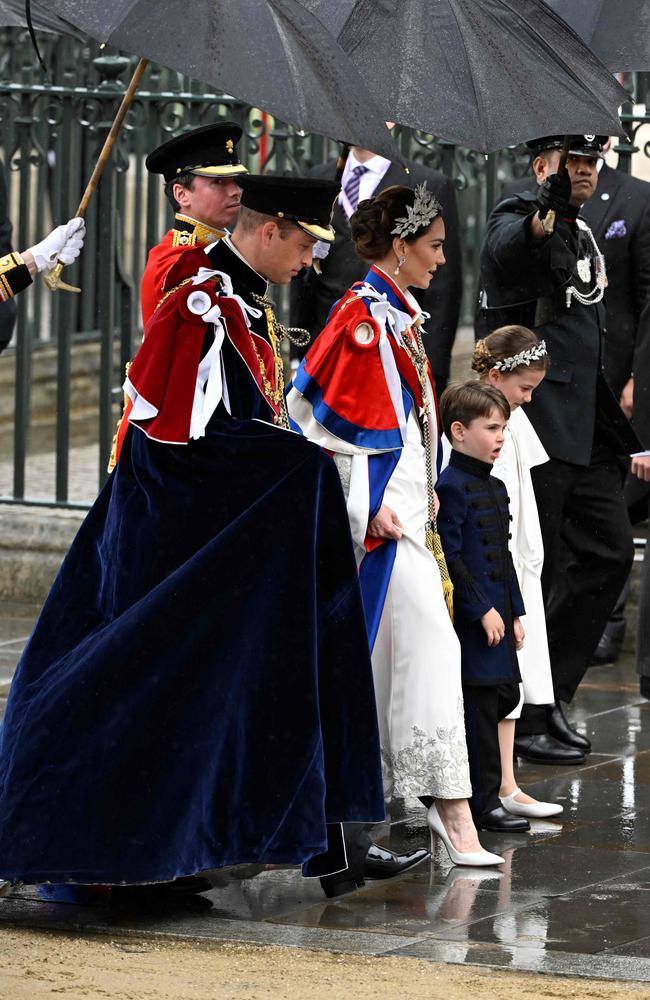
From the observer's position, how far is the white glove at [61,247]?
19.8 ft

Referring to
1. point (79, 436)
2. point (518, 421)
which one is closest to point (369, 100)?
point (518, 421)

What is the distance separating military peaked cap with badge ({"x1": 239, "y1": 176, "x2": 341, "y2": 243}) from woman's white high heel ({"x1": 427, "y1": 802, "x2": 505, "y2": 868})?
1630 mm

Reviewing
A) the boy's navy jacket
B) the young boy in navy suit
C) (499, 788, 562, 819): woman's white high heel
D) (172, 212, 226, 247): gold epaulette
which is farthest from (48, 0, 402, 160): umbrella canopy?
(499, 788, 562, 819): woman's white high heel

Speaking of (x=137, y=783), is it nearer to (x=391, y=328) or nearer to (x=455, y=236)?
(x=391, y=328)

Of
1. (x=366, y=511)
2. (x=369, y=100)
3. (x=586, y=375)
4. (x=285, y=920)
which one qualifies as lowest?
(x=285, y=920)

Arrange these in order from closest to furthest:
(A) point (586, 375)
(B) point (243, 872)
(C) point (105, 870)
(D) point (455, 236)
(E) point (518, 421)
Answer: (C) point (105, 870) < (B) point (243, 872) < (E) point (518, 421) < (A) point (586, 375) < (D) point (455, 236)

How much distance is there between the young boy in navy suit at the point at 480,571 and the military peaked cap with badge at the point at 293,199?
34.3 inches

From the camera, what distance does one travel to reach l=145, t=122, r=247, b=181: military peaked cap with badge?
20.3 ft

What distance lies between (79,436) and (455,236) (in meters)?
6.19

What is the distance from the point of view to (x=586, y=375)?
7.22 meters

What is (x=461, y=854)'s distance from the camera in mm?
5844

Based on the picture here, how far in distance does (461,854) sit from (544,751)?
1406mm

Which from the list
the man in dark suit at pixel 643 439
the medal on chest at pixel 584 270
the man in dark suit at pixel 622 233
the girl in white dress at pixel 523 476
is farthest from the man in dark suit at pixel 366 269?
the girl in white dress at pixel 523 476

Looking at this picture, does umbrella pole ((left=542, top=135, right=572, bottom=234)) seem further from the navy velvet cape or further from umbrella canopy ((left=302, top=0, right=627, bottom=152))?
the navy velvet cape
